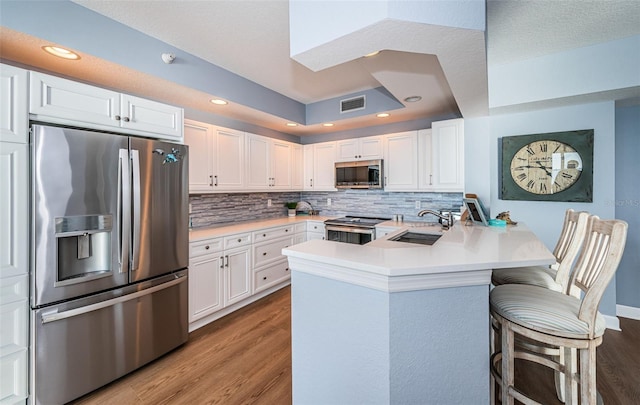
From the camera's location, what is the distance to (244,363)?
6.96ft

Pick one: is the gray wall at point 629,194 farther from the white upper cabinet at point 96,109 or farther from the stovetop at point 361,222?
the white upper cabinet at point 96,109

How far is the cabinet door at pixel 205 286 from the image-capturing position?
8.34ft

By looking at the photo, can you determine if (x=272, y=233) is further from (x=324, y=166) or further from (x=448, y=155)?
(x=448, y=155)

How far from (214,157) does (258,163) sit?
26.6 inches

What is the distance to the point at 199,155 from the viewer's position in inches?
115

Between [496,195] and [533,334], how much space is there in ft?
7.35

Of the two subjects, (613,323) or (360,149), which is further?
(360,149)

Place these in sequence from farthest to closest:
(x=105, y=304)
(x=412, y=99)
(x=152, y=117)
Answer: (x=412, y=99)
(x=152, y=117)
(x=105, y=304)

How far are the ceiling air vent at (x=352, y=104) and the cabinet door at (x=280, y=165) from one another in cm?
107

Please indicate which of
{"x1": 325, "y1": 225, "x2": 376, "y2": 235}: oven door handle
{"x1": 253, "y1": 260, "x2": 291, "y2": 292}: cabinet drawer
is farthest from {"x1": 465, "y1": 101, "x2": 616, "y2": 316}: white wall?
{"x1": 253, "y1": 260, "x2": 291, "y2": 292}: cabinet drawer

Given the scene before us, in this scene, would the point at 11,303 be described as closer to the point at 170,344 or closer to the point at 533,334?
the point at 170,344

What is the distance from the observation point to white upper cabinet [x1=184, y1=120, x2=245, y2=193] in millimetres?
2844

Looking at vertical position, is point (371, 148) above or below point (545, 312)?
above

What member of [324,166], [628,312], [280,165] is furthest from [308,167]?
Answer: [628,312]
